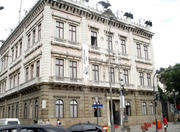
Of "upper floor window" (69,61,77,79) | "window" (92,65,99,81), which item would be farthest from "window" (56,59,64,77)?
"window" (92,65,99,81)

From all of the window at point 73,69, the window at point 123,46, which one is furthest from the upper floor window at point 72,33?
the window at point 123,46

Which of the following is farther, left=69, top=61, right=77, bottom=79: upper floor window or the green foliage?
the green foliage

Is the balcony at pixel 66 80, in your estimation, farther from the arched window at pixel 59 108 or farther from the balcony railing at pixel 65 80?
the arched window at pixel 59 108

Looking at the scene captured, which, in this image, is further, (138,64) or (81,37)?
(138,64)

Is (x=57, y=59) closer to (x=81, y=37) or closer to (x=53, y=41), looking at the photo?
(x=53, y=41)

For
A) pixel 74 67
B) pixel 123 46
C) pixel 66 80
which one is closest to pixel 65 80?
pixel 66 80

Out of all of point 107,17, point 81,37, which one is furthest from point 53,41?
point 107,17

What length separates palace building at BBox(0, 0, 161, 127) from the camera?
27.1 meters

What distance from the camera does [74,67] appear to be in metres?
29.7

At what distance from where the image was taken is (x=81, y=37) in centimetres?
3130

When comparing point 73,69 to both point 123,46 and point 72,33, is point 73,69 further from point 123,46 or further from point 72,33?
point 123,46

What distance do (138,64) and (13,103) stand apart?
23.7 meters

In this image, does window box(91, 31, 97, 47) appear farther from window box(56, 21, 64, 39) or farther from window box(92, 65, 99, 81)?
window box(56, 21, 64, 39)

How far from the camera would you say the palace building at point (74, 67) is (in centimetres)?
2714
